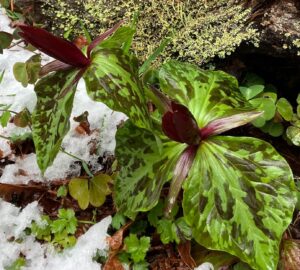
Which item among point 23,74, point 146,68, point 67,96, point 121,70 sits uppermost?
point 121,70

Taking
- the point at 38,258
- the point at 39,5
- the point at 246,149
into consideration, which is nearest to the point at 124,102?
the point at 246,149

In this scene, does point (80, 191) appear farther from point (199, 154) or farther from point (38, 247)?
point (199, 154)

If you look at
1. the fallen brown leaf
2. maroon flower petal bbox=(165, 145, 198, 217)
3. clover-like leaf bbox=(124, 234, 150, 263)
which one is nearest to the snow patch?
clover-like leaf bbox=(124, 234, 150, 263)

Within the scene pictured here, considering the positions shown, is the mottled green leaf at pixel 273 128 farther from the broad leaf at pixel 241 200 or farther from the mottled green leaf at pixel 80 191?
the mottled green leaf at pixel 80 191

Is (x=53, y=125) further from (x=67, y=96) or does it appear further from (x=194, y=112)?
(x=194, y=112)

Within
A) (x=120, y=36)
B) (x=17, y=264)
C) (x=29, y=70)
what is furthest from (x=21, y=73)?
(x=17, y=264)

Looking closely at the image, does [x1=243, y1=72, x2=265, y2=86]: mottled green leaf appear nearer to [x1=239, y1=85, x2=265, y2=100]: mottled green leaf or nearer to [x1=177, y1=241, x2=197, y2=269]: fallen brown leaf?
[x1=239, y1=85, x2=265, y2=100]: mottled green leaf

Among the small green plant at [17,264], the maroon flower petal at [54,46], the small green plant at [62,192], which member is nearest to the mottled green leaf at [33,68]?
the small green plant at [62,192]
